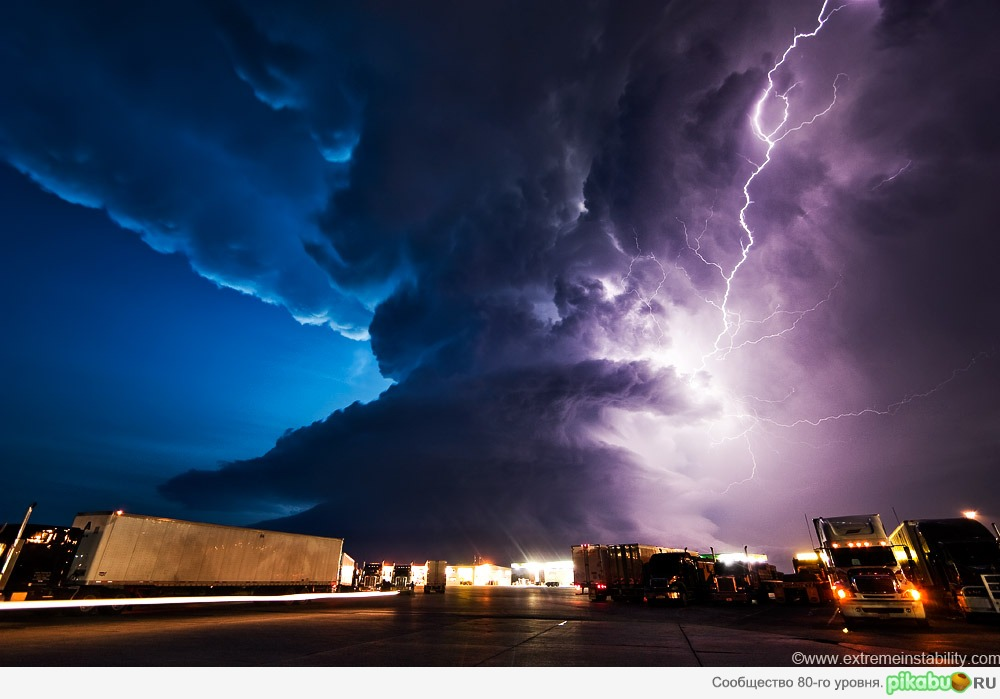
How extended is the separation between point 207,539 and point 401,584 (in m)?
39.5

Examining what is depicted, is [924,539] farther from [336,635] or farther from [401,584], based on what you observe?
[401,584]

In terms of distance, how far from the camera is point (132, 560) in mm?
19344

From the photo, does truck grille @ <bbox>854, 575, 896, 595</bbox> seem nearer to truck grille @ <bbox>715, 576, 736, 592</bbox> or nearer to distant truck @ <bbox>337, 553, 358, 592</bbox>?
truck grille @ <bbox>715, 576, 736, 592</bbox>

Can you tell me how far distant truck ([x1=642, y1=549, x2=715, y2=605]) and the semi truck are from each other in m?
22.2

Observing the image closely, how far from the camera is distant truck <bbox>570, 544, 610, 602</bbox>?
35000mm

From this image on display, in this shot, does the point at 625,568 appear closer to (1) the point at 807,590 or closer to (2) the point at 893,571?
(1) the point at 807,590

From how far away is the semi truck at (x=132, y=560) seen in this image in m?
17.6

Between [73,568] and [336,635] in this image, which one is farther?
[73,568]
